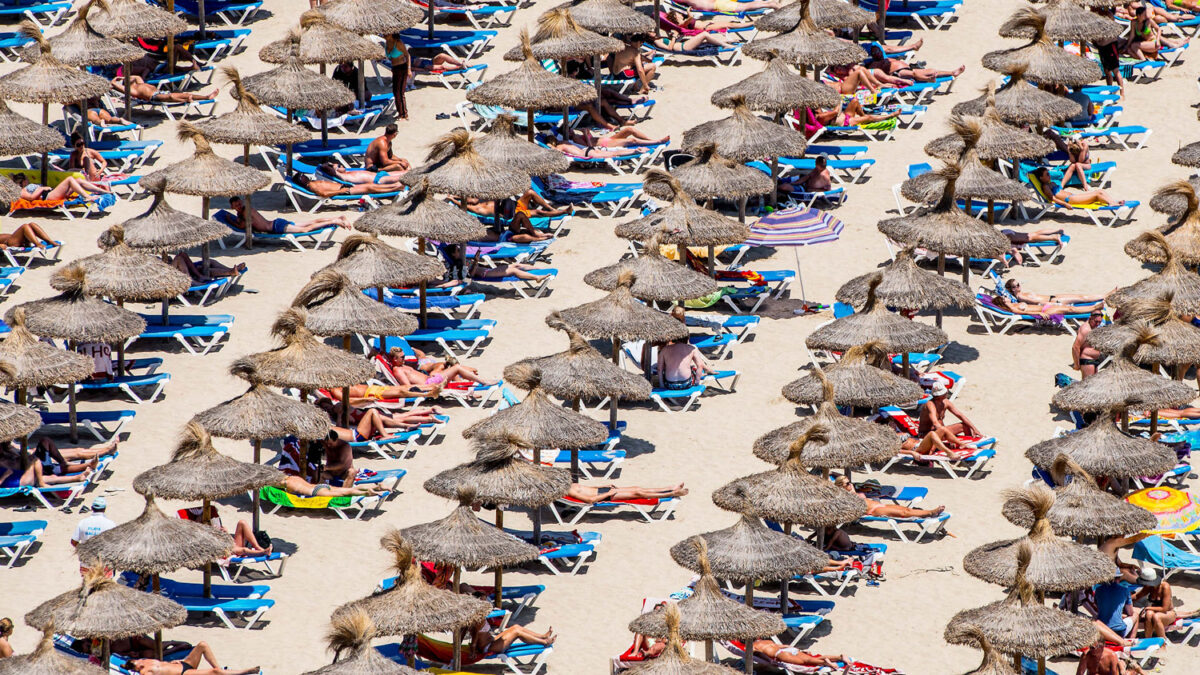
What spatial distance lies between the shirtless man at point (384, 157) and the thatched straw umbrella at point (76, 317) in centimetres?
681

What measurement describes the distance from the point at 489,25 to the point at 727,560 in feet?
58.7

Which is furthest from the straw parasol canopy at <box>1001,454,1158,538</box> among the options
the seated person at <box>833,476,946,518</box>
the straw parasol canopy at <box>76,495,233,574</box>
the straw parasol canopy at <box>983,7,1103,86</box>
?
the straw parasol canopy at <box>983,7,1103,86</box>

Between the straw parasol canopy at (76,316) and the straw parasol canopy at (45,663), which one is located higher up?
the straw parasol canopy at (45,663)

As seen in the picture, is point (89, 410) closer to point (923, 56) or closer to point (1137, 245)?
point (1137, 245)

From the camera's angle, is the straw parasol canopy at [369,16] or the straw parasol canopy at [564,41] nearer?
the straw parasol canopy at [564,41]

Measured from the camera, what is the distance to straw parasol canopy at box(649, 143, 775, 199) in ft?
103

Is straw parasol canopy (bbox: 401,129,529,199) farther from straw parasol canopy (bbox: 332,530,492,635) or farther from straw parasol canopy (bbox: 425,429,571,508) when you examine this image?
straw parasol canopy (bbox: 332,530,492,635)

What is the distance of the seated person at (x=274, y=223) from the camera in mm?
31938

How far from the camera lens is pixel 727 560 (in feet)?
73.6

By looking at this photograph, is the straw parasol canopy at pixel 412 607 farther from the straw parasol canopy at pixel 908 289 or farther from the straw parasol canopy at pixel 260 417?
the straw parasol canopy at pixel 908 289

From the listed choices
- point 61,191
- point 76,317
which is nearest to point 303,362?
point 76,317

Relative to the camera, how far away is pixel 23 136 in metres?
32.2

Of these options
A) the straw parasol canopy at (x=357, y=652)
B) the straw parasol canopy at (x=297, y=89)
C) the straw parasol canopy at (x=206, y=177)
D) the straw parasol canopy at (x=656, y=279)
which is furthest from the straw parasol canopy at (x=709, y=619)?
the straw parasol canopy at (x=297, y=89)

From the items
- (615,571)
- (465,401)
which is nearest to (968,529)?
(615,571)
